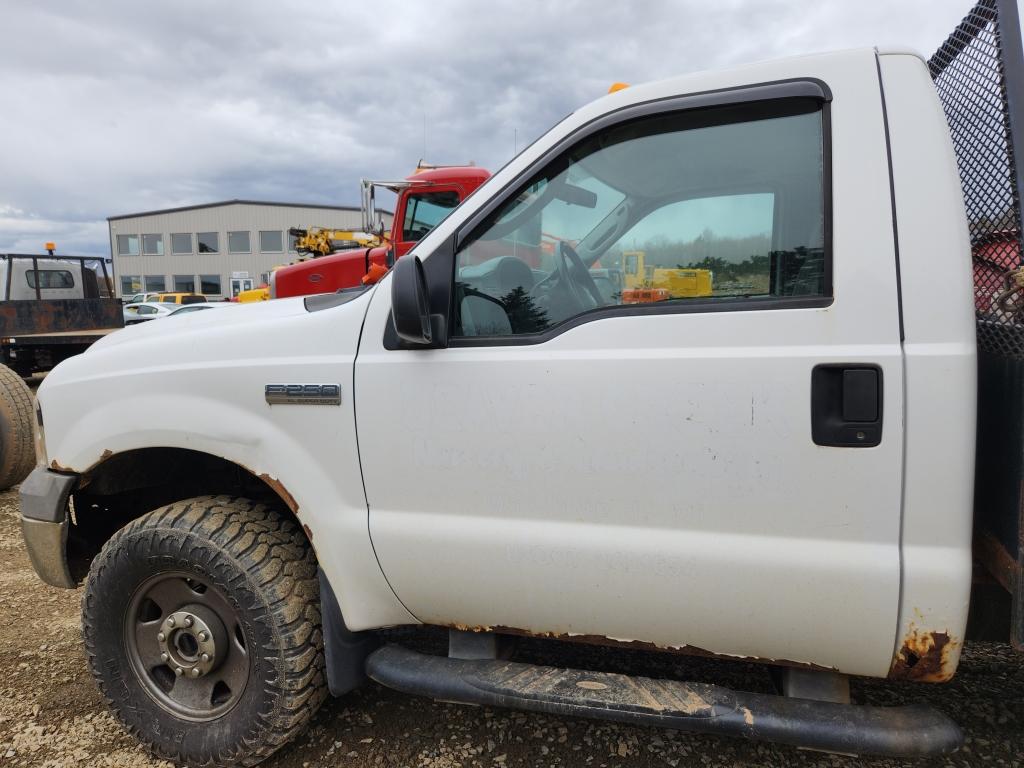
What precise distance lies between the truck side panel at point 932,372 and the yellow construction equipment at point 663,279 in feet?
1.48

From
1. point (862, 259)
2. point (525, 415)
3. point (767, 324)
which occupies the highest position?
point (862, 259)

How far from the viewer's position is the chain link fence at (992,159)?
1708 millimetres

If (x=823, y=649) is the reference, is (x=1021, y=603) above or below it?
above

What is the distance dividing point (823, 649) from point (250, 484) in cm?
198

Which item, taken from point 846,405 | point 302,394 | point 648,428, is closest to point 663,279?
point 648,428

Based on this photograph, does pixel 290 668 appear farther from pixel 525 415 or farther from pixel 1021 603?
pixel 1021 603

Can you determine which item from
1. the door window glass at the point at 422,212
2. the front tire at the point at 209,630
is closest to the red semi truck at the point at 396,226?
the door window glass at the point at 422,212

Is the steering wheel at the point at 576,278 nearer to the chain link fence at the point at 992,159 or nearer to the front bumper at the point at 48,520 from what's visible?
the chain link fence at the point at 992,159

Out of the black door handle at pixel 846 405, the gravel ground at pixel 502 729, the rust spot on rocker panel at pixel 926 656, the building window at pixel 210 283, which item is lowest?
the gravel ground at pixel 502 729

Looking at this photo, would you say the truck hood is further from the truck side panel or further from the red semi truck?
the red semi truck

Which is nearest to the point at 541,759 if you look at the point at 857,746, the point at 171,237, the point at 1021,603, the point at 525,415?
the point at 857,746

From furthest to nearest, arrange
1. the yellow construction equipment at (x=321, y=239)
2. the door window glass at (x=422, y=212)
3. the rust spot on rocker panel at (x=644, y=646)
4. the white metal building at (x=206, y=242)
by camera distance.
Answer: the white metal building at (x=206, y=242), the yellow construction equipment at (x=321, y=239), the door window glass at (x=422, y=212), the rust spot on rocker panel at (x=644, y=646)

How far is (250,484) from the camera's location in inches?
101

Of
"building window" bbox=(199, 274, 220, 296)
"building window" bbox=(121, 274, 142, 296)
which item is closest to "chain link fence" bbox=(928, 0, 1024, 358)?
"building window" bbox=(199, 274, 220, 296)
